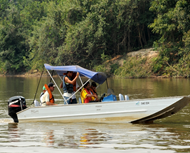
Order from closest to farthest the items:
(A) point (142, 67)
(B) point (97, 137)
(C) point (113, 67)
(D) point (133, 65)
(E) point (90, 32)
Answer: (B) point (97, 137), (A) point (142, 67), (D) point (133, 65), (C) point (113, 67), (E) point (90, 32)

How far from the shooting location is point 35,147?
319 inches

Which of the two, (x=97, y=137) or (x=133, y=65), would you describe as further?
(x=133, y=65)

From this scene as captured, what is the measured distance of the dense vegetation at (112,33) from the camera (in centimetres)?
4200

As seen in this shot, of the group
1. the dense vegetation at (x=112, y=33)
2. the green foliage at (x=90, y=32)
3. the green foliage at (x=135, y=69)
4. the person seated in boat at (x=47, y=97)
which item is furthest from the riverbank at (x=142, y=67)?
the person seated in boat at (x=47, y=97)

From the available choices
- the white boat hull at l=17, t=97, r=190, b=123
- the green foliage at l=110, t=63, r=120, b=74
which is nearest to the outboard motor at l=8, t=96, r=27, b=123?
the white boat hull at l=17, t=97, r=190, b=123

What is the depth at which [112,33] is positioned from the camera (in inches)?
2029

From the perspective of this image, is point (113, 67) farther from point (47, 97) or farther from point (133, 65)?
point (47, 97)

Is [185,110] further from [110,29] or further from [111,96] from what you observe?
[110,29]

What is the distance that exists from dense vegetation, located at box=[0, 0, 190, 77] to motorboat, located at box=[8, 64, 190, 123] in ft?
97.8

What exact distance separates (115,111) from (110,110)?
0.16 metres

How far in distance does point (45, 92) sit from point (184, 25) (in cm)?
3088

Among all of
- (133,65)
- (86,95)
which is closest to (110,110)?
(86,95)

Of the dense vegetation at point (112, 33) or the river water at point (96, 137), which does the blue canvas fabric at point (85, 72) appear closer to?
the river water at point (96, 137)

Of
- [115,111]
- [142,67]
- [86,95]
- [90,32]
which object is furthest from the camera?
[90,32]
